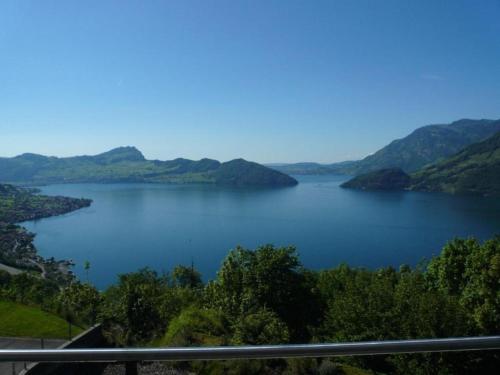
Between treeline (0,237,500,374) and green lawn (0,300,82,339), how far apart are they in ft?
5.01

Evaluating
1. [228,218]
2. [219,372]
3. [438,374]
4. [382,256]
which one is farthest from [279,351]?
[228,218]

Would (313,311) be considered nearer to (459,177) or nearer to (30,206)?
(30,206)

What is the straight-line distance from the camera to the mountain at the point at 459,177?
143125mm

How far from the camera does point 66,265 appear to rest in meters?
66.8

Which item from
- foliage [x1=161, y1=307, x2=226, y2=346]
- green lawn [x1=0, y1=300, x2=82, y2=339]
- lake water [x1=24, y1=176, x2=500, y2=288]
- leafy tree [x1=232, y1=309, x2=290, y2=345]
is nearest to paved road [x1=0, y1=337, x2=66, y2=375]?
green lawn [x1=0, y1=300, x2=82, y2=339]

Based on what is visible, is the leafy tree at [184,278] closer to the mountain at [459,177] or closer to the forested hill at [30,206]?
the forested hill at [30,206]

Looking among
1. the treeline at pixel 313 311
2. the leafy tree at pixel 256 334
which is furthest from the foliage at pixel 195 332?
the leafy tree at pixel 256 334

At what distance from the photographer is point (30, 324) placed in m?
17.2

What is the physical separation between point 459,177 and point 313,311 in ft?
500

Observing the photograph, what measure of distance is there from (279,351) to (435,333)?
14396mm

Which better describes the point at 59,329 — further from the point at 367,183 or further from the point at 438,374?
the point at 367,183

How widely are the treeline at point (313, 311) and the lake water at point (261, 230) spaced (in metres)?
33.2

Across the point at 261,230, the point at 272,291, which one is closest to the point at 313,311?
the point at 272,291

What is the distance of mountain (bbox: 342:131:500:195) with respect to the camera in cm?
14312
